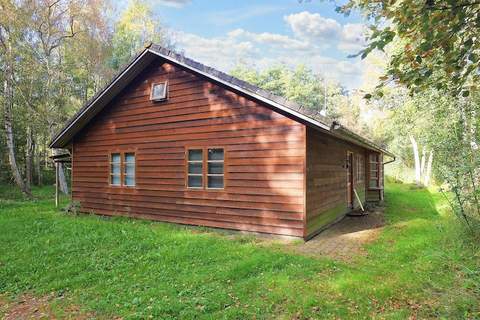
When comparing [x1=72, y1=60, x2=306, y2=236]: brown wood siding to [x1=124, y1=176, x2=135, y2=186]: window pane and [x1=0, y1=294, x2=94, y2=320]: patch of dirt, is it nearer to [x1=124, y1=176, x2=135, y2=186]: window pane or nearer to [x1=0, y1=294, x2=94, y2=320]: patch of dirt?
[x1=124, y1=176, x2=135, y2=186]: window pane

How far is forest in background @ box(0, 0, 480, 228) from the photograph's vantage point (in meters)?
3.03

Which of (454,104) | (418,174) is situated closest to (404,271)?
(454,104)

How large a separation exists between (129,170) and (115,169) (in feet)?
2.47

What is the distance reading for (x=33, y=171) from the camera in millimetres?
25391

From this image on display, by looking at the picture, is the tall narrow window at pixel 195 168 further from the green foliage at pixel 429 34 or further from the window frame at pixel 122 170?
the green foliage at pixel 429 34

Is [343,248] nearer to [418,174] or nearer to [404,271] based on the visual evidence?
[404,271]

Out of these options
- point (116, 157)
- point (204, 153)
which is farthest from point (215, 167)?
point (116, 157)

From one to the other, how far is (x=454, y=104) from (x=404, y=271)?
259 inches

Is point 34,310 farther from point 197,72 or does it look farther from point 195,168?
point 197,72

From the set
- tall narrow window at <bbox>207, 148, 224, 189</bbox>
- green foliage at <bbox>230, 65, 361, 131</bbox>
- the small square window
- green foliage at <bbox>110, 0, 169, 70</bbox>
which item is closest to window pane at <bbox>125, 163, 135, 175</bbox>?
the small square window

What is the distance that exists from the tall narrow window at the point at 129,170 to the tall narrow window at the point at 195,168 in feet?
7.75

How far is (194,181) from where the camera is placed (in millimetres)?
9227

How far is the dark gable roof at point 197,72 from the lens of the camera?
694 cm

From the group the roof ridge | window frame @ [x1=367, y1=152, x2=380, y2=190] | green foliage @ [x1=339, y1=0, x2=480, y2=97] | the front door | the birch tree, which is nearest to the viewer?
green foliage @ [x1=339, y1=0, x2=480, y2=97]
